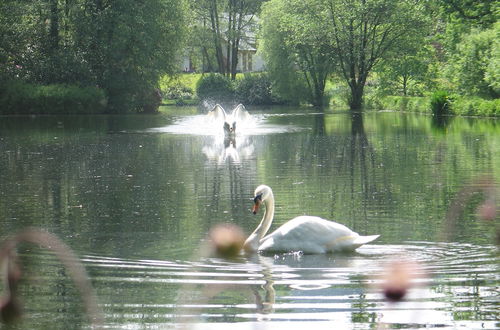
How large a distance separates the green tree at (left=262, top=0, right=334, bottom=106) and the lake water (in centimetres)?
3761

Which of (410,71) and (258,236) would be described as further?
(410,71)

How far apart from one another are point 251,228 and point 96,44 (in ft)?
166

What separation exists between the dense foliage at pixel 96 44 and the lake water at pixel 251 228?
3133cm

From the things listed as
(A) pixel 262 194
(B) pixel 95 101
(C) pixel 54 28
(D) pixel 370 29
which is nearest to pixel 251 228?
(A) pixel 262 194

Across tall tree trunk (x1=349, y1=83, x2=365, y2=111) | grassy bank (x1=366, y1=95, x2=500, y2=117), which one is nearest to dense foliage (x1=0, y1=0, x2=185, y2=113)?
tall tree trunk (x1=349, y1=83, x2=365, y2=111)

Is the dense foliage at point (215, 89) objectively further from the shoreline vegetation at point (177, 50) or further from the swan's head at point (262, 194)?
the swan's head at point (262, 194)

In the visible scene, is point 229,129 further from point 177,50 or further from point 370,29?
point 370,29

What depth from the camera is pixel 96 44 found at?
61.6 m

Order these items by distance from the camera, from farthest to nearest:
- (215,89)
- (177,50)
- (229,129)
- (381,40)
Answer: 1. (215,89)
2. (381,40)
3. (177,50)
4. (229,129)

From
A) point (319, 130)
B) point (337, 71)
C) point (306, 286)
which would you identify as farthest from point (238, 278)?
point (337, 71)

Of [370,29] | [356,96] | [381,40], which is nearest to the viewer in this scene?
[381,40]

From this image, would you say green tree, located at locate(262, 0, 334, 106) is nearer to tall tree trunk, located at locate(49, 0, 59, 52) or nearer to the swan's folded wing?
tall tree trunk, located at locate(49, 0, 59, 52)

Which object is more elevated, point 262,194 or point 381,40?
point 381,40

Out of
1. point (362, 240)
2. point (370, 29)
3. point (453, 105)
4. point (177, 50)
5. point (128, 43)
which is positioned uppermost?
point (370, 29)
